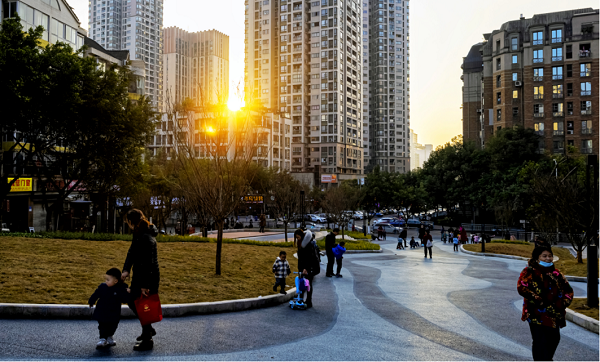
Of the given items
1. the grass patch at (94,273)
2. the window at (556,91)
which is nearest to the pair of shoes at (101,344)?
the grass patch at (94,273)

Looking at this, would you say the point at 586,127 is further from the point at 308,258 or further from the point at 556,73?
the point at 308,258

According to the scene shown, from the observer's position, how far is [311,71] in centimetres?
10581

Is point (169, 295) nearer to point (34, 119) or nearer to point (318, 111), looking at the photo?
point (34, 119)

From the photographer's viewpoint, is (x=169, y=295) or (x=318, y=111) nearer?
(x=169, y=295)

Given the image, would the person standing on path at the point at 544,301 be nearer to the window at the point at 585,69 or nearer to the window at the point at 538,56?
the window at the point at 585,69

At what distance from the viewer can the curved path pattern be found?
20.1ft

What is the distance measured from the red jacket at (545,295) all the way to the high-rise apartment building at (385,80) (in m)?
150

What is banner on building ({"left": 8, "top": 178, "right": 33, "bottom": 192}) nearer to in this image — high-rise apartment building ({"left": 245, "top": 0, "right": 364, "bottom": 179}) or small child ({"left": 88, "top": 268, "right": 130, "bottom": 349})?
small child ({"left": 88, "top": 268, "right": 130, "bottom": 349})

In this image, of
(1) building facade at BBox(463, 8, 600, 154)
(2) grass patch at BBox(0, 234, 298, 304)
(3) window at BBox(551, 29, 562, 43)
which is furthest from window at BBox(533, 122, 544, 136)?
(2) grass patch at BBox(0, 234, 298, 304)

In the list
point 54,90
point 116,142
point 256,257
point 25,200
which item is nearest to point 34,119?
point 54,90

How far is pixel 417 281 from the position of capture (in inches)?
579

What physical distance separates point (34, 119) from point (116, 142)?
161 inches

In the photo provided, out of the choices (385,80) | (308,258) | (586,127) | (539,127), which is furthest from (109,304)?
(385,80)

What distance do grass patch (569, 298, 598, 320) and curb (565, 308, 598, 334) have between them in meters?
0.22
